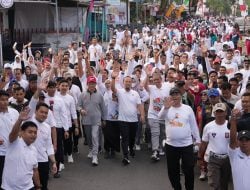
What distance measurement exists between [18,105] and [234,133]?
3782 mm

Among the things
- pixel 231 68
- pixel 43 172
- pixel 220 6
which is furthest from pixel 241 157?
pixel 220 6

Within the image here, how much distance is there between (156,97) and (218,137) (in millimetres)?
3029

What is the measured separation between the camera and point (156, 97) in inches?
374

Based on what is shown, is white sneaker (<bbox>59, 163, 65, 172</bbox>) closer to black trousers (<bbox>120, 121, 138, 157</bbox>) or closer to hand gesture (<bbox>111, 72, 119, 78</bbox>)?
black trousers (<bbox>120, 121, 138, 157</bbox>)

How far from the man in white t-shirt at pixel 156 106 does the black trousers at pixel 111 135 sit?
0.72 metres

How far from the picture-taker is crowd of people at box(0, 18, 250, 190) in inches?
223

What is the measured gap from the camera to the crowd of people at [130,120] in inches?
223

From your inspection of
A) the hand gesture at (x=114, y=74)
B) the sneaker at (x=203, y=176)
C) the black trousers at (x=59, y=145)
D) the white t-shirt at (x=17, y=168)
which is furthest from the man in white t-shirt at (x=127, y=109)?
the white t-shirt at (x=17, y=168)

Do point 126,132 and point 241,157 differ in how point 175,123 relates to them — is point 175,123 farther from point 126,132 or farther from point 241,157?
point 126,132

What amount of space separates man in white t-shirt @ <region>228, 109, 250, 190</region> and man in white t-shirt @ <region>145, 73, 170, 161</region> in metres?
3.86

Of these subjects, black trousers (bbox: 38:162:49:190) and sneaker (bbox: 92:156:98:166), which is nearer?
black trousers (bbox: 38:162:49:190)

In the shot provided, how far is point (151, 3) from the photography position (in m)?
59.6

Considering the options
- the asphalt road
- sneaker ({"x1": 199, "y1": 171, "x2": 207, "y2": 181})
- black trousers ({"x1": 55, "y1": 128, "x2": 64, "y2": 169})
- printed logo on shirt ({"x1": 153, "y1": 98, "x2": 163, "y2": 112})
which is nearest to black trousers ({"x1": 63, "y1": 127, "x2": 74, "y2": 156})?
the asphalt road

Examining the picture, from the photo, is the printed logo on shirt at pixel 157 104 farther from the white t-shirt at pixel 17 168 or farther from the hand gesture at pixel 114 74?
the white t-shirt at pixel 17 168
